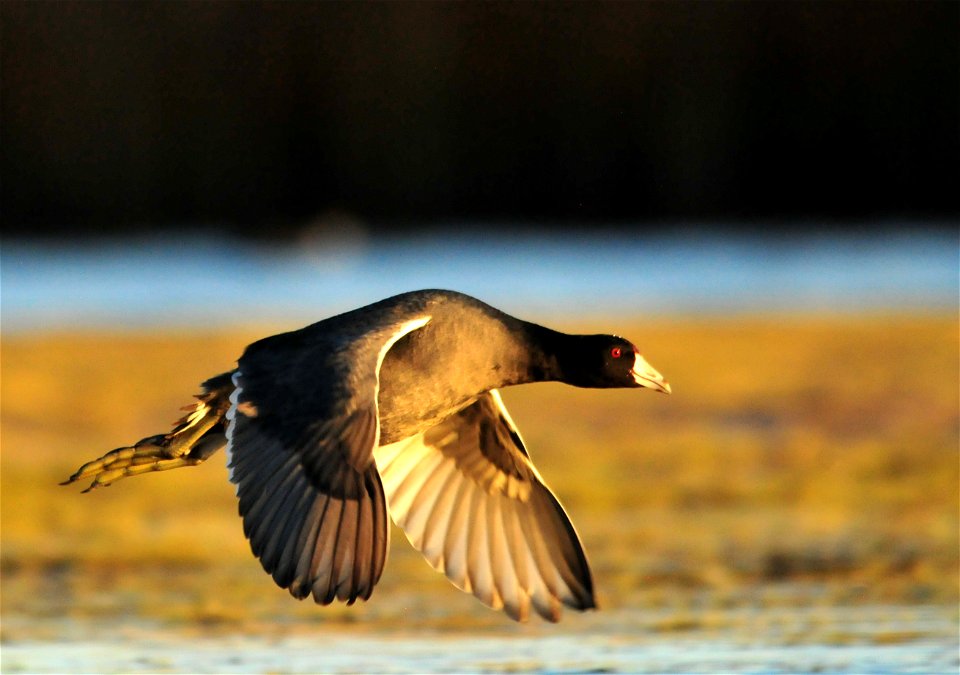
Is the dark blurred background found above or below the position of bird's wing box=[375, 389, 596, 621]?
above

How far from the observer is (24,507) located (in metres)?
10.5

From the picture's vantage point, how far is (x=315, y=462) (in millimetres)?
6242

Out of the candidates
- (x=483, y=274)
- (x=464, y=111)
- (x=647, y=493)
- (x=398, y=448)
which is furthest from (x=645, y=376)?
(x=464, y=111)

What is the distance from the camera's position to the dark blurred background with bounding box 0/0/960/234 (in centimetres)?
2472

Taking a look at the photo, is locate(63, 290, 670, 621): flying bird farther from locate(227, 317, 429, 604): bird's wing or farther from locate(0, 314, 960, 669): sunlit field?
locate(0, 314, 960, 669): sunlit field

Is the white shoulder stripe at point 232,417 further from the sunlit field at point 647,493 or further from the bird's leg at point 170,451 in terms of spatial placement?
the sunlit field at point 647,493

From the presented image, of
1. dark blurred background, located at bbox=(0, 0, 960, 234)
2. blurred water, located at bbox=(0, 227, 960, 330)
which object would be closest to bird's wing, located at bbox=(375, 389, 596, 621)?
blurred water, located at bbox=(0, 227, 960, 330)

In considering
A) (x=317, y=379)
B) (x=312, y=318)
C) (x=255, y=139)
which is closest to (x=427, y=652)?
(x=317, y=379)

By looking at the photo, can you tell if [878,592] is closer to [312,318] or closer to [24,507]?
[24,507]

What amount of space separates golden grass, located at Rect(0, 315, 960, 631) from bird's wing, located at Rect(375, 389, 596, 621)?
0.59 m

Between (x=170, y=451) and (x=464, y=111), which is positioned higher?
(x=464, y=111)

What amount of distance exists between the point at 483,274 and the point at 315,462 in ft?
43.8

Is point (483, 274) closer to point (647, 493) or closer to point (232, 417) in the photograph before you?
point (647, 493)

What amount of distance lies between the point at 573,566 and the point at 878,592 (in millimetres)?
1722
